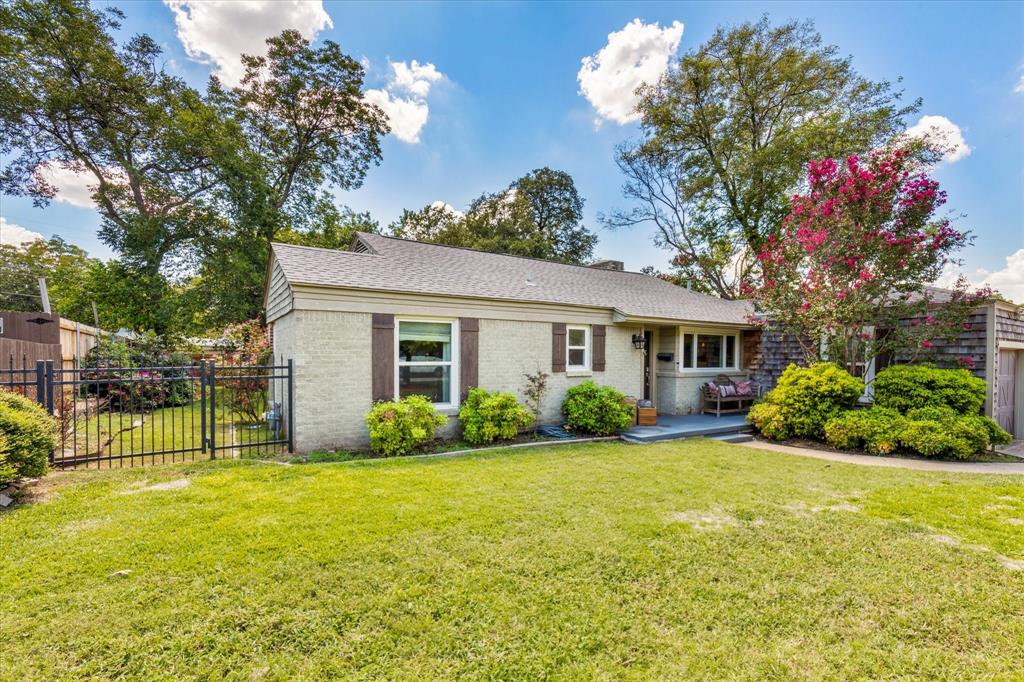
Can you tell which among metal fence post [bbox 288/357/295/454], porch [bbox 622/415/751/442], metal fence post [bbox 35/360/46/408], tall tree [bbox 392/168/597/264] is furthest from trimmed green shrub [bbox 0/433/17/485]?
tall tree [bbox 392/168/597/264]

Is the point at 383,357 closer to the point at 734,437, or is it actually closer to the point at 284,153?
the point at 734,437

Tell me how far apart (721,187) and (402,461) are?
23.3m

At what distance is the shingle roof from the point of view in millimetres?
8148

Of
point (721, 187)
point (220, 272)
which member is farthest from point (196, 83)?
point (721, 187)

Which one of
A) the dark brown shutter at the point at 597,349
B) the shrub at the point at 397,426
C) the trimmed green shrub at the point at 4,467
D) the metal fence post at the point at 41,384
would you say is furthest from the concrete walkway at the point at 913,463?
the metal fence post at the point at 41,384

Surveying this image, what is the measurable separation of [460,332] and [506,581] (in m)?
6.01

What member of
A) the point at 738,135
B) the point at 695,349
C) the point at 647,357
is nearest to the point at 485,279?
the point at 647,357

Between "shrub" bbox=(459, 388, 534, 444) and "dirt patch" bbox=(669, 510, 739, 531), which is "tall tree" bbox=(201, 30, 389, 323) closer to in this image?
"shrub" bbox=(459, 388, 534, 444)

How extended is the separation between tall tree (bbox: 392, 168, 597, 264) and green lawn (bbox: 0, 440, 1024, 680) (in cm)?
2646

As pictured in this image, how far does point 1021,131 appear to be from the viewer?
34.4ft

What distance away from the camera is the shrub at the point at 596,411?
9.29 m

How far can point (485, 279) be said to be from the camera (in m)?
10.3

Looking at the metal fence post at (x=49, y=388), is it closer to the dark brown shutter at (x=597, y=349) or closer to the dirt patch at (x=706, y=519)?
the dirt patch at (x=706, y=519)

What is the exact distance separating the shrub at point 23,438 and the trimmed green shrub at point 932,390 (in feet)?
46.8
